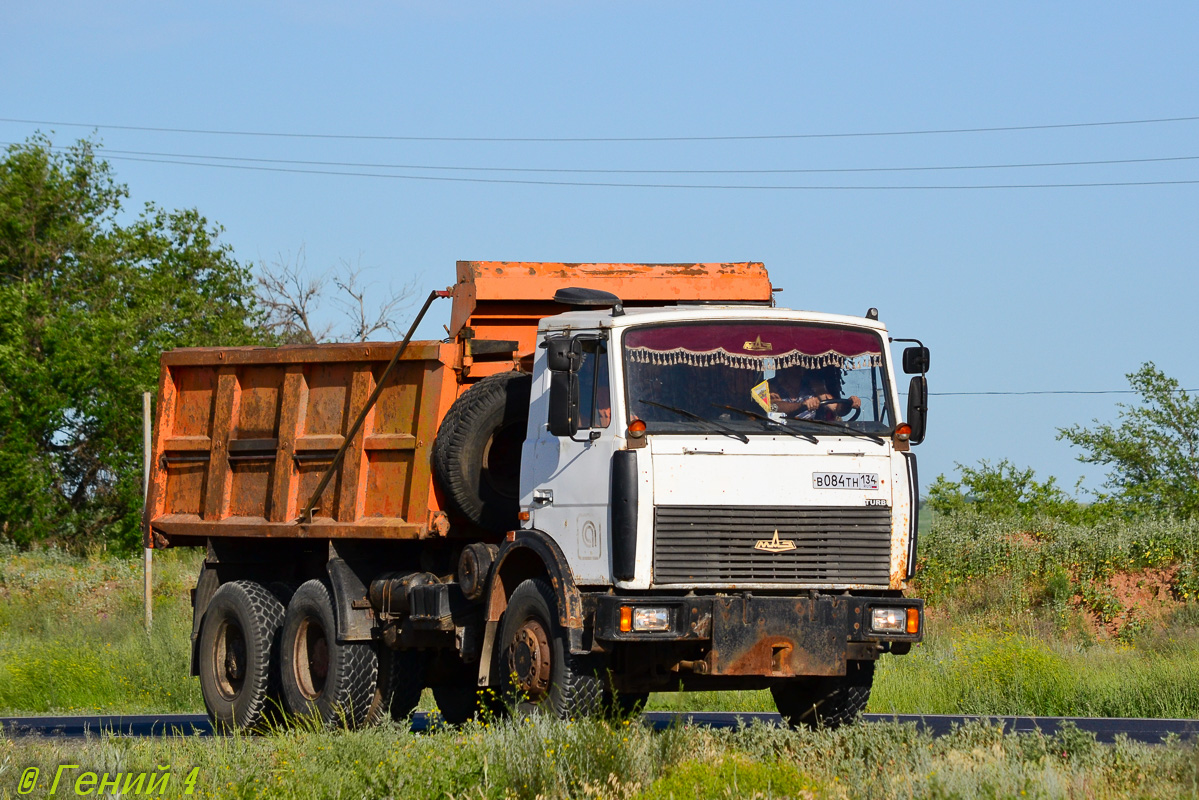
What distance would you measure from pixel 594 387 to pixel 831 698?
2.92 meters

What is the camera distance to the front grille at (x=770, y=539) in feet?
30.1

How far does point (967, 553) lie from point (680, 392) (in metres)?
18.9

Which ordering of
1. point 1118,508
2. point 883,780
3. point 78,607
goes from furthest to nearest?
point 1118,508
point 78,607
point 883,780

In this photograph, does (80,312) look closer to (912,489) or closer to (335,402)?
(335,402)

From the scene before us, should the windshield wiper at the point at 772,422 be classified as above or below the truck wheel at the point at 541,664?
above

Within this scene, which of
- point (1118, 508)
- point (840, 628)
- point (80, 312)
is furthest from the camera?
point (80, 312)

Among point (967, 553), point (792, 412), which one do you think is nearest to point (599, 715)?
point (792, 412)

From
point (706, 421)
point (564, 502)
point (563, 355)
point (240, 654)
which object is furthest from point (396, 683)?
point (706, 421)

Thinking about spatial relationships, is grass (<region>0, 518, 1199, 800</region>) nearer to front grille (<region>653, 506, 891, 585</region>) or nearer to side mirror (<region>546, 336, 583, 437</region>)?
front grille (<region>653, 506, 891, 585</region>)

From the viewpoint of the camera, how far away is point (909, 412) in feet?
32.2

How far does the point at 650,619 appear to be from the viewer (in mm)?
9047

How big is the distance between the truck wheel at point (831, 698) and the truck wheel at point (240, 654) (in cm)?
443

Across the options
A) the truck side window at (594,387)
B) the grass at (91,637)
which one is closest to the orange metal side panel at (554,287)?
the truck side window at (594,387)

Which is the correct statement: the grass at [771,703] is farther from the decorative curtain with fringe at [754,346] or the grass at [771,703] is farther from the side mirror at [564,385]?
the decorative curtain with fringe at [754,346]
